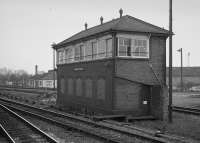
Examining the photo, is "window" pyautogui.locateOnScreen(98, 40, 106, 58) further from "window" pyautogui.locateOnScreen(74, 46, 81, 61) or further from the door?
"window" pyautogui.locateOnScreen(74, 46, 81, 61)

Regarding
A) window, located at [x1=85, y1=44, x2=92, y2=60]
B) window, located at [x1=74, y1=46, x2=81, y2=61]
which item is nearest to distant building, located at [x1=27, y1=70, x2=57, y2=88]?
window, located at [x1=74, y1=46, x2=81, y2=61]

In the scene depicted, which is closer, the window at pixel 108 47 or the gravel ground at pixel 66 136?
the gravel ground at pixel 66 136

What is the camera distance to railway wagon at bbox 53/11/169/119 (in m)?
21.8

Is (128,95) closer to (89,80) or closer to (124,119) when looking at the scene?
(124,119)

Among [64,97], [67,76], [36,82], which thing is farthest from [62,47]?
[36,82]

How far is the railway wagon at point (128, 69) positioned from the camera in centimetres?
2180

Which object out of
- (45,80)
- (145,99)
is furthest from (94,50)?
(45,80)

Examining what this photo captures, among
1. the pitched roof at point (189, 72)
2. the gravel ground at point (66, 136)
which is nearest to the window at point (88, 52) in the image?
the gravel ground at point (66, 136)

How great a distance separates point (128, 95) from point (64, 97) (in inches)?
458

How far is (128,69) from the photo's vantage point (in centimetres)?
2223

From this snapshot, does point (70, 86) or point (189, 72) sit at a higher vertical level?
point (189, 72)

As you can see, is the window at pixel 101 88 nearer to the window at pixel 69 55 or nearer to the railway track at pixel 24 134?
the window at pixel 69 55

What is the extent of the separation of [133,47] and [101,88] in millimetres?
4104

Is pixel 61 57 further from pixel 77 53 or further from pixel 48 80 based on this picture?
pixel 48 80
